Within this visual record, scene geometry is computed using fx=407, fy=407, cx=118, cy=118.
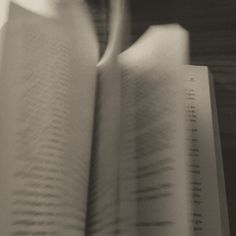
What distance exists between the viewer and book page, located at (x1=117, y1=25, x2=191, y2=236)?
7.6 inches

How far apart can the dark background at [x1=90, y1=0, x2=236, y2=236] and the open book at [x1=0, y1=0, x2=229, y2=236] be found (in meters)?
0.13

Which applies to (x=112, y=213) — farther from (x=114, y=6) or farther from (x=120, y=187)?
(x=114, y=6)

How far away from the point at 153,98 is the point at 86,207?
2.8 inches

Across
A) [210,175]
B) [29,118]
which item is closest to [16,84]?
[29,118]

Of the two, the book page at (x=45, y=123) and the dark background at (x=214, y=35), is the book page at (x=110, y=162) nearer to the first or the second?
the book page at (x=45, y=123)

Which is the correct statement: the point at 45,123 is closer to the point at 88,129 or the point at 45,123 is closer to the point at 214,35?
the point at 88,129

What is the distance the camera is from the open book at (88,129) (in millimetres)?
196

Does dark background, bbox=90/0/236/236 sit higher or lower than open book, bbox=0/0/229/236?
higher

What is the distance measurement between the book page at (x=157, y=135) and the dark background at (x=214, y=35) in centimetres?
14

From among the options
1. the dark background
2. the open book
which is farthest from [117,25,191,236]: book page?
the dark background

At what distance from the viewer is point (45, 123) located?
21cm

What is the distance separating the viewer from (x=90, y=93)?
249 mm

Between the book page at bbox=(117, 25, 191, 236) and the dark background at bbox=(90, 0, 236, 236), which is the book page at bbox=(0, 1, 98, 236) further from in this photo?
the dark background at bbox=(90, 0, 236, 236)

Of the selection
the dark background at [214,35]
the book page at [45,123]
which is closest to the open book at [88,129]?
the book page at [45,123]
